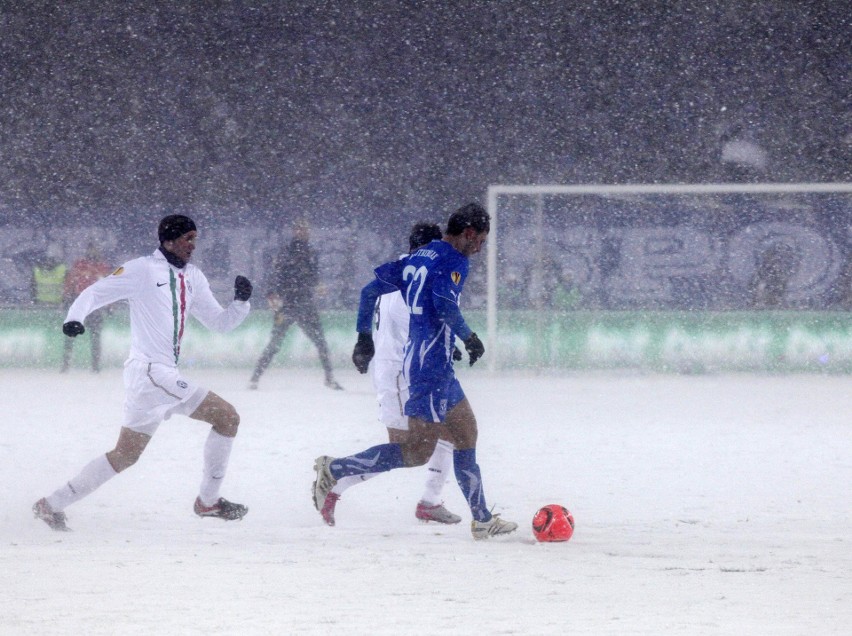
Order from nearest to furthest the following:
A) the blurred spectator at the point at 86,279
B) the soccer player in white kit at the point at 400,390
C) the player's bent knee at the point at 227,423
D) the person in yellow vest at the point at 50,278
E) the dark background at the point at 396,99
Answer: the player's bent knee at the point at 227,423 → the soccer player in white kit at the point at 400,390 → the blurred spectator at the point at 86,279 → the person in yellow vest at the point at 50,278 → the dark background at the point at 396,99

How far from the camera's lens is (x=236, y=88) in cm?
2203

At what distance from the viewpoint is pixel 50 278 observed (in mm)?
16172

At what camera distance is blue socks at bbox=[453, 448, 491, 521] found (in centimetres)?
499

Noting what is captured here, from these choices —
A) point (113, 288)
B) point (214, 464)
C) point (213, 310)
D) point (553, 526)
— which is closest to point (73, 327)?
point (113, 288)

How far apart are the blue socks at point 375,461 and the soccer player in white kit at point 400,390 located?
0.30 meters

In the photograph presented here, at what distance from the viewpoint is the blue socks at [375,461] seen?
5.08 m

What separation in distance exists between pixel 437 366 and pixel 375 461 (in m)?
0.51

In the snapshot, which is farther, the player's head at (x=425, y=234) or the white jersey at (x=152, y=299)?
the player's head at (x=425, y=234)

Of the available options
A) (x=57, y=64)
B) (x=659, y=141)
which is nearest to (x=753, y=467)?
(x=659, y=141)

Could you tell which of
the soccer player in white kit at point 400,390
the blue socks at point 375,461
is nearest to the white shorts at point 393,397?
the soccer player in white kit at point 400,390

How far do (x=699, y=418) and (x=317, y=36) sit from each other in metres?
14.6

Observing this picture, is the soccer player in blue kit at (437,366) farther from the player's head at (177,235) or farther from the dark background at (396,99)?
the dark background at (396,99)

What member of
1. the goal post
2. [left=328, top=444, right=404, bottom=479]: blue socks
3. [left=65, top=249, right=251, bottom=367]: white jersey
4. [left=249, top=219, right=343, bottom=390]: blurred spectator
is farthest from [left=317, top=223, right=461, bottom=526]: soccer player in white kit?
the goal post

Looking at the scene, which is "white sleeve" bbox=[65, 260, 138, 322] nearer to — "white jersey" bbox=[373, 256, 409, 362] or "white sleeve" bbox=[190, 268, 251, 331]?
"white sleeve" bbox=[190, 268, 251, 331]
